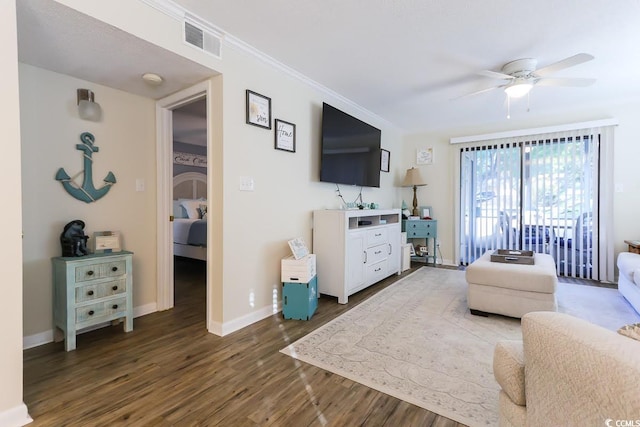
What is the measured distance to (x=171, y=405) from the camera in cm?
151

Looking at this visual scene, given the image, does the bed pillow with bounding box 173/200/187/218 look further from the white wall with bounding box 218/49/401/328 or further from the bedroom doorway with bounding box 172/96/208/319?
the white wall with bounding box 218/49/401/328

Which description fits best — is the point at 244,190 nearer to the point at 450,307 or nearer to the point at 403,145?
the point at 450,307

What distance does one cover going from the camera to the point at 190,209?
18.5 feet

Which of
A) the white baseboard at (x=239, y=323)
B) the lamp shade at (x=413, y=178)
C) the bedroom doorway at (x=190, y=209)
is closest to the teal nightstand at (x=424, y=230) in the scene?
the lamp shade at (x=413, y=178)

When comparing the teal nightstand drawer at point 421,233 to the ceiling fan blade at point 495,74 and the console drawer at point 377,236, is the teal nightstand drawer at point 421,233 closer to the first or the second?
the console drawer at point 377,236

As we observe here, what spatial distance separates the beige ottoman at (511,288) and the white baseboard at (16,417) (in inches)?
124

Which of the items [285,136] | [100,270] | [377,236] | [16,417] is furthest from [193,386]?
[377,236]

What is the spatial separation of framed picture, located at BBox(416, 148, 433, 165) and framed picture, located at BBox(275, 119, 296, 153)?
10.4 ft

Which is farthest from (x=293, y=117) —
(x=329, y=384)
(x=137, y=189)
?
(x=329, y=384)

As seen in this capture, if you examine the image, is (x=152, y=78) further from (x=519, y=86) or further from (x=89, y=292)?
(x=519, y=86)

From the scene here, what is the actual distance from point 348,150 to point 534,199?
2.99 metres

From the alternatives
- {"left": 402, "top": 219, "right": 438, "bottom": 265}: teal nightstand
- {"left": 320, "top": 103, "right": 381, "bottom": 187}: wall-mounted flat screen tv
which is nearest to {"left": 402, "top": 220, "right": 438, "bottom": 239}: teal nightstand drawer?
{"left": 402, "top": 219, "right": 438, "bottom": 265}: teal nightstand

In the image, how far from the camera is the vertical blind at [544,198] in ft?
13.0

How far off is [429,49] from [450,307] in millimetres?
2432
